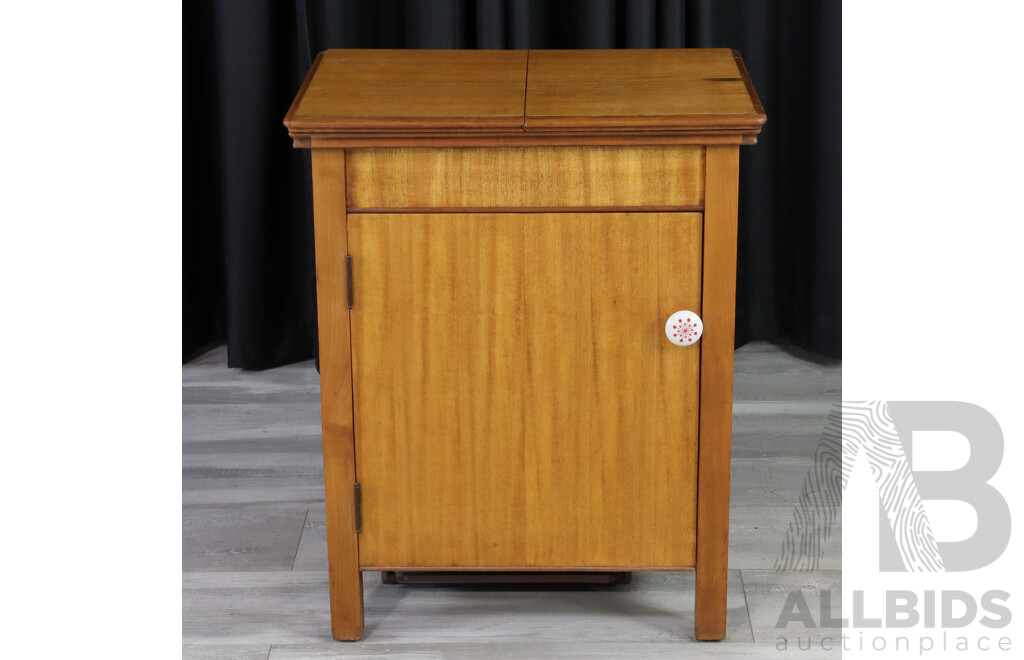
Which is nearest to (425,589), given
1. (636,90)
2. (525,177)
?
(525,177)

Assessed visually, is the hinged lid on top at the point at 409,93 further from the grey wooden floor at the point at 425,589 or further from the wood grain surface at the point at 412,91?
the grey wooden floor at the point at 425,589

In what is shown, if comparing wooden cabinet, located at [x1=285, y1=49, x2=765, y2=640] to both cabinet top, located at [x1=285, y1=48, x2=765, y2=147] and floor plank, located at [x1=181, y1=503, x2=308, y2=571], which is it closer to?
cabinet top, located at [x1=285, y1=48, x2=765, y2=147]

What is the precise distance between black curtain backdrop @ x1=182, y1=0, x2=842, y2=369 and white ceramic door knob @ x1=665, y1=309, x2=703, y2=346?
1.24 m

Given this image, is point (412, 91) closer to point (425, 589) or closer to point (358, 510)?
point (358, 510)

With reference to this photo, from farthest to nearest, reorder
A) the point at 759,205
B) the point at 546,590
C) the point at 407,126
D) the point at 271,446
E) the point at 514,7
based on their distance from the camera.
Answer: the point at 759,205
the point at 514,7
the point at 271,446
the point at 546,590
the point at 407,126

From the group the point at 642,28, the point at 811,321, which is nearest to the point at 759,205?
the point at 811,321

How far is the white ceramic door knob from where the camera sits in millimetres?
1630

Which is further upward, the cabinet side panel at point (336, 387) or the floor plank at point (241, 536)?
the cabinet side panel at point (336, 387)

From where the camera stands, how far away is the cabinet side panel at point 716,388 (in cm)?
159

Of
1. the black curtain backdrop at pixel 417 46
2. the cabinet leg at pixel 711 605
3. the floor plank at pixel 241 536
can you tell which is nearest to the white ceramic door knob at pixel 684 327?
the cabinet leg at pixel 711 605

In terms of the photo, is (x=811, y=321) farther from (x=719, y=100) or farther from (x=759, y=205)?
(x=719, y=100)

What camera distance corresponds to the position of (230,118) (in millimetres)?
2824

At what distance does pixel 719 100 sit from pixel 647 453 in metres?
0.51

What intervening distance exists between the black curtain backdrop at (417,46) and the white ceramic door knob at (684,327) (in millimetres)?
1240
